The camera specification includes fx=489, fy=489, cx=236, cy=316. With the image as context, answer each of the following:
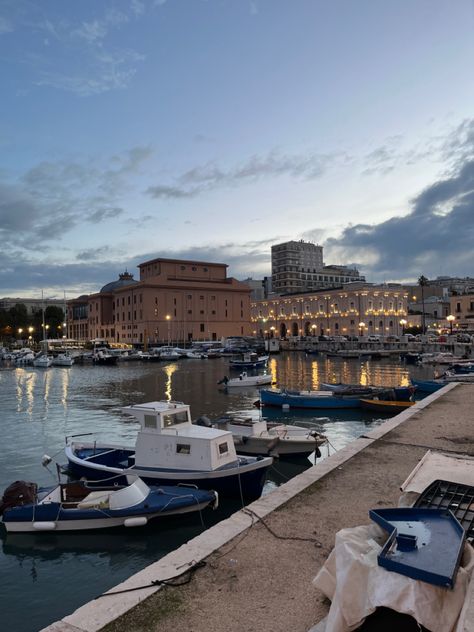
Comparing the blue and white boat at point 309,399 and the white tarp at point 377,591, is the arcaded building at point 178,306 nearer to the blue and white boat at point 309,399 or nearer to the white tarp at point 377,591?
the blue and white boat at point 309,399

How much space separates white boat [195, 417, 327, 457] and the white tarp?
14297 millimetres

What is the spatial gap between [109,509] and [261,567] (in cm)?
735

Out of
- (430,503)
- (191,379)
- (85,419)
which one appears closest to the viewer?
(430,503)

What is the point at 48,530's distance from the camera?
13.3 meters

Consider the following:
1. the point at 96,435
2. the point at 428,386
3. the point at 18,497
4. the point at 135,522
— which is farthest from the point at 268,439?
the point at 428,386

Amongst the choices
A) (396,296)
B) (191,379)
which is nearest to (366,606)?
(191,379)

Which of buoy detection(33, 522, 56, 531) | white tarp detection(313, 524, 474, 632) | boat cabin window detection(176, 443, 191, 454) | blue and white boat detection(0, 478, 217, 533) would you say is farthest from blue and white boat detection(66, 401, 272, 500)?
white tarp detection(313, 524, 474, 632)

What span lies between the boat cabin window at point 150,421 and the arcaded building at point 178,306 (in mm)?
106863

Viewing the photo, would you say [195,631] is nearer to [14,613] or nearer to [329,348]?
[14,613]

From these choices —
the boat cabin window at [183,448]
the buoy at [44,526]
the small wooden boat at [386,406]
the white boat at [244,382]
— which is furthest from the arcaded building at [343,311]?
the buoy at [44,526]

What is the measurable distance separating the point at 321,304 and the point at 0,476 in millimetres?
119309

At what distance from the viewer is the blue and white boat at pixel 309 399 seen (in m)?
32.2

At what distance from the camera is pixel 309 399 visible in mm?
32875

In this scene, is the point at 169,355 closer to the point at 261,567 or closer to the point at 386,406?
the point at 386,406
